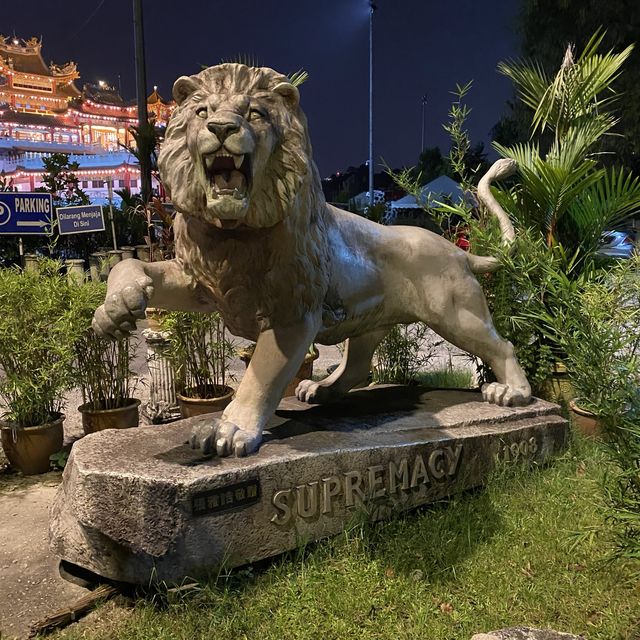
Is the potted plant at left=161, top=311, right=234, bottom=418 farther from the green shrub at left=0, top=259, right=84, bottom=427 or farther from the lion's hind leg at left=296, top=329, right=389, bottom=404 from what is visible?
the lion's hind leg at left=296, top=329, right=389, bottom=404

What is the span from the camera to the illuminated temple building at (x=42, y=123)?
25.0m

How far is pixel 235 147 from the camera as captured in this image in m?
1.84

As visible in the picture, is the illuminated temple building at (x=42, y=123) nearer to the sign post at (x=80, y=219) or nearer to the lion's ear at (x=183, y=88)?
the sign post at (x=80, y=219)

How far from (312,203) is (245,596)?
53.4 inches

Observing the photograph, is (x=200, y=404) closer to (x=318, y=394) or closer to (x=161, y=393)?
(x=161, y=393)

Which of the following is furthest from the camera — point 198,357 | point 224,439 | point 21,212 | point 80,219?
point 21,212

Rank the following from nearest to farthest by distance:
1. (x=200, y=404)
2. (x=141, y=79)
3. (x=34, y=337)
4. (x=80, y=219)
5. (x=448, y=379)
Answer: (x=34, y=337) → (x=200, y=404) → (x=448, y=379) → (x=80, y=219) → (x=141, y=79)

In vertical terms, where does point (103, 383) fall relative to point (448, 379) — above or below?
above

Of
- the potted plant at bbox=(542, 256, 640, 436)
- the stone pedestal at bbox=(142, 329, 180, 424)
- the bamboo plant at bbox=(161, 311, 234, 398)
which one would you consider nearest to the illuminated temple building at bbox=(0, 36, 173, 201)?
the stone pedestal at bbox=(142, 329, 180, 424)

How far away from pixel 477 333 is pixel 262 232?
1.27 meters


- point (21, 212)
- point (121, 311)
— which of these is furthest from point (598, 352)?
point (21, 212)

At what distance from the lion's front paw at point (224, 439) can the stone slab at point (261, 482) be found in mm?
34

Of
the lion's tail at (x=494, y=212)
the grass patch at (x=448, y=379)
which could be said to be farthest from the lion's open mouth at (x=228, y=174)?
the grass patch at (x=448, y=379)

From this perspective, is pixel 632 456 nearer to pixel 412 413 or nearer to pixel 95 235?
pixel 412 413
